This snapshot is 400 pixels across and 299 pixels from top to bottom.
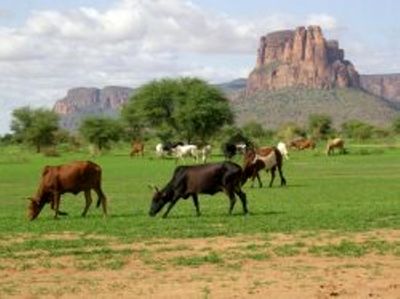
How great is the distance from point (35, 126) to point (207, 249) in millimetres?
95236

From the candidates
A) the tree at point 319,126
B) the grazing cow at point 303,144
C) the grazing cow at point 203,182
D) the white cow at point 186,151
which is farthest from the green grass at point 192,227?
the tree at point 319,126

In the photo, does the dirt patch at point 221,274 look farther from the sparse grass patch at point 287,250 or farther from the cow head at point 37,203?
the cow head at point 37,203

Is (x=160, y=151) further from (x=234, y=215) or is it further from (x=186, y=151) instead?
(x=234, y=215)

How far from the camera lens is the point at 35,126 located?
107m

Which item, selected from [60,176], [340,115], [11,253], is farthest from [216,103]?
[340,115]

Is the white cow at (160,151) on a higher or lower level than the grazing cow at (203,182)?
higher

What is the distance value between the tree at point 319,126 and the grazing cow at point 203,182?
106 meters

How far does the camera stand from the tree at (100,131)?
101875 mm

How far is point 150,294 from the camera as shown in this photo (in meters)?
10.9

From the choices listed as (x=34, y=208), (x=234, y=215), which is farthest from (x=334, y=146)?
(x=34, y=208)

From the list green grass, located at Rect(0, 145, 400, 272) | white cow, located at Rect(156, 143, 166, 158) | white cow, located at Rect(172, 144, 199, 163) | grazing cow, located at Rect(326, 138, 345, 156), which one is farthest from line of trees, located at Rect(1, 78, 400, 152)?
green grass, located at Rect(0, 145, 400, 272)

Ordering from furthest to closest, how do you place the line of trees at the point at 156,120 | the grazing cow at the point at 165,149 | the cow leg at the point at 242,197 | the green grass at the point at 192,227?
the line of trees at the point at 156,120
the grazing cow at the point at 165,149
the cow leg at the point at 242,197
the green grass at the point at 192,227

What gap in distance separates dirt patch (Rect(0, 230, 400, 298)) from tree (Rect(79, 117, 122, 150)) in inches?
3423

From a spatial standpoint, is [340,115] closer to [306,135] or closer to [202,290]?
[306,135]
